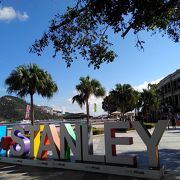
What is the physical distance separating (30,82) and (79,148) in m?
14.7

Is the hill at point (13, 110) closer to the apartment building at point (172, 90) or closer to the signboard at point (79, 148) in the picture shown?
the apartment building at point (172, 90)

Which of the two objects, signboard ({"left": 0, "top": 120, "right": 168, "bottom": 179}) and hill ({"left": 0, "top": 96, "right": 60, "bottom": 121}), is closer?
signboard ({"left": 0, "top": 120, "right": 168, "bottom": 179})

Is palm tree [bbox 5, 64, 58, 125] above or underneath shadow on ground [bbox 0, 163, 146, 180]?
above

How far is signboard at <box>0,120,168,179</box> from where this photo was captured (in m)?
10.1

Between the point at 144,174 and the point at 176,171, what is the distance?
142 centimetres

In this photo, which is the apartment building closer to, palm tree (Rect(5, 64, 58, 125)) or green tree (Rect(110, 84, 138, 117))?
green tree (Rect(110, 84, 138, 117))

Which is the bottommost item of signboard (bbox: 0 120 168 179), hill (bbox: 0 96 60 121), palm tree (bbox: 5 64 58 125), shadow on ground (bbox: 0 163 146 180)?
shadow on ground (bbox: 0 163 146 180)

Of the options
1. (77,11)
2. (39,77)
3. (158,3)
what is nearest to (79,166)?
(77,11)

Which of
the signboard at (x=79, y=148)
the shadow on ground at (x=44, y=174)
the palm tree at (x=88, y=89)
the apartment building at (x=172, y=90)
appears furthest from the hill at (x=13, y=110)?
the shadow on ground at (x=44, y=174)

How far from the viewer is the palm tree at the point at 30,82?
25531mm

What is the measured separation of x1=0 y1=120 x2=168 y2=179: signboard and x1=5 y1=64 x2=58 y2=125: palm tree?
416 inches

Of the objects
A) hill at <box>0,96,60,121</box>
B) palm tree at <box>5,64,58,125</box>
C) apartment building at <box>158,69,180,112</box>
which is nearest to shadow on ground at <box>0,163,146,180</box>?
palm tree at <box>5,64,58,125</box>

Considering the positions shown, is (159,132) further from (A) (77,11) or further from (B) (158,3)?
(A) (77,11)

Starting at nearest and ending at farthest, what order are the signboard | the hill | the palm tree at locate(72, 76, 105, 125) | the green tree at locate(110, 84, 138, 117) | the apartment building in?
the signboard
the palm tree at locate(72, 76, 105, 125)
the green tree at locate(110, 84, 138, 117)
the apartment building
the hill
